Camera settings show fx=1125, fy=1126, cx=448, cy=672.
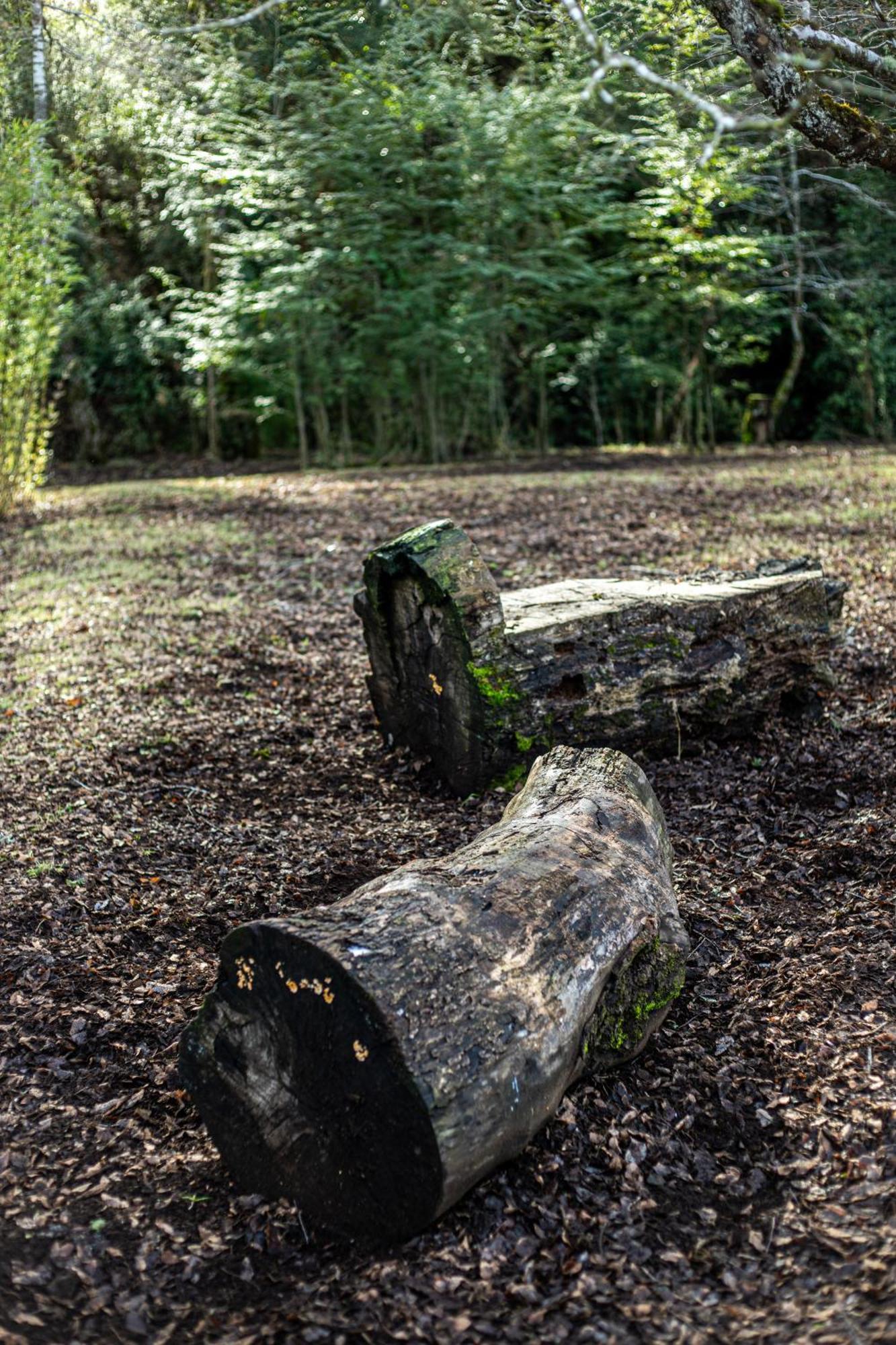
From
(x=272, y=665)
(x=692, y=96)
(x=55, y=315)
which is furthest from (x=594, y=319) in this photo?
(x=692, y=96)

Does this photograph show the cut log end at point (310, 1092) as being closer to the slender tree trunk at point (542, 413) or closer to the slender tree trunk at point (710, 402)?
the slender tree trunk at point (710, 402)

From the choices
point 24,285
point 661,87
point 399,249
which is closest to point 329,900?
point 661,87

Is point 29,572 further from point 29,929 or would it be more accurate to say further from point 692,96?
point 692,96

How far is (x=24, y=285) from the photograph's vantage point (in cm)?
1130

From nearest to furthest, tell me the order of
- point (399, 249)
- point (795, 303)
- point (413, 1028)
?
1. point (413, 1028)
2. point (399, 249)
3. point (795, 303)

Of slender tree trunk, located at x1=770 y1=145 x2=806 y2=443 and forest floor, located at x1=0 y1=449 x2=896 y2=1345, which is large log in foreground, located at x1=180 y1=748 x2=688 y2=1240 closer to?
forest floor, located at x1=0 y1=449 x2=896 y2=1345

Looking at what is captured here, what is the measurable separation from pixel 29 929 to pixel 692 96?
333 centimetres

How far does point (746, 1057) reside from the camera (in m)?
3.17

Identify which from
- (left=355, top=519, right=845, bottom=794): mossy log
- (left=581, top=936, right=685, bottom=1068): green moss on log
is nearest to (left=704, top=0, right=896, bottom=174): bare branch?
(left=355, top=519, right=845, bottom=794): mossy log

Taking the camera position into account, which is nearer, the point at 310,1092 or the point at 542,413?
the point at 310,1092

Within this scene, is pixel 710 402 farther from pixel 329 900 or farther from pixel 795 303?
pixel 329 900

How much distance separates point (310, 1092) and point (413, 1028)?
12.6 inches

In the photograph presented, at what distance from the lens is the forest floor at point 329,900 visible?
240 centimetres

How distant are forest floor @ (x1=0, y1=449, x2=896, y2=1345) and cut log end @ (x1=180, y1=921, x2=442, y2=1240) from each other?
0.34 ft
